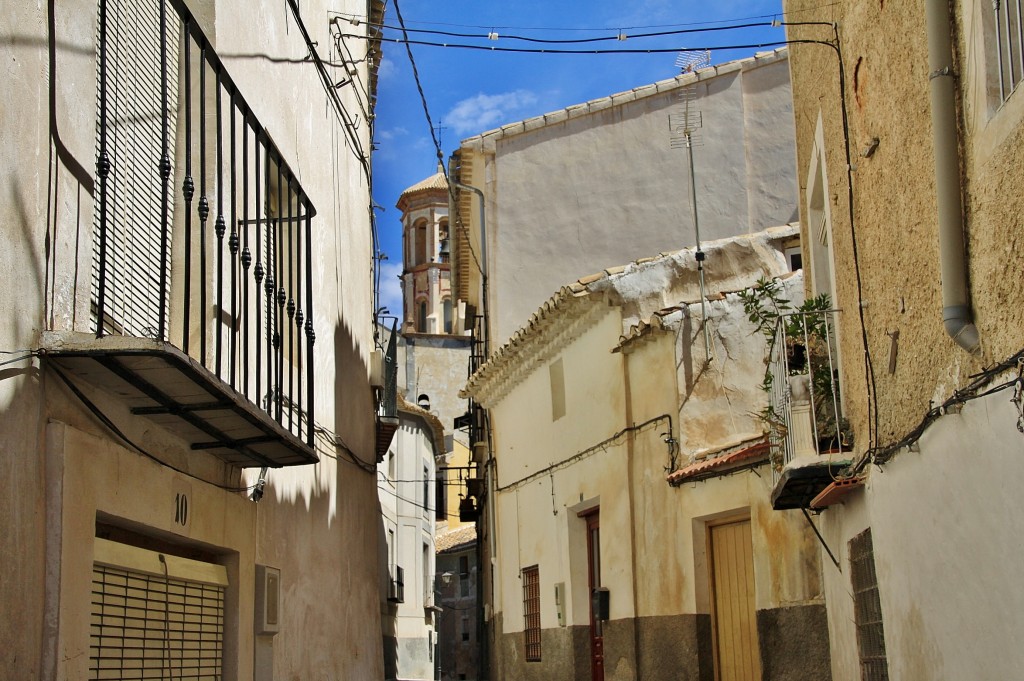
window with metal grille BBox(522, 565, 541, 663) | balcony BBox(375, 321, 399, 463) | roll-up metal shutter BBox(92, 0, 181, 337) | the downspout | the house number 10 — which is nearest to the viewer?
the downspout

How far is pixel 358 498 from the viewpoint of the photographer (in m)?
12.0

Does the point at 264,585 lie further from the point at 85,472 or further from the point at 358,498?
the point at 358,498

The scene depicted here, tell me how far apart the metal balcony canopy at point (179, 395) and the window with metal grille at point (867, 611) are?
11.8ft

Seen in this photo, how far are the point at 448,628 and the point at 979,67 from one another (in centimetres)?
3725

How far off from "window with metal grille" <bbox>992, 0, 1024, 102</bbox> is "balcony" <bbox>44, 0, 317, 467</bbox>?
3293mm

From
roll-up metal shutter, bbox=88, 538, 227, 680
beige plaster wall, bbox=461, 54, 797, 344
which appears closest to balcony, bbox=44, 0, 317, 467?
roll-up metal shutter, bbox=88, 538, 227, 680

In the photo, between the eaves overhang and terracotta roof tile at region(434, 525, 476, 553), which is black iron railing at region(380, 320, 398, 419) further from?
terracotta roof tile at region(434, 525, 476, 553)

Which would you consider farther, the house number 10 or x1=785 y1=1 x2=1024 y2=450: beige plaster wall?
the house number 10

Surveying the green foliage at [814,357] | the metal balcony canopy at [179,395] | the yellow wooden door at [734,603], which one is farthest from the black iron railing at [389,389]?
the metal balcony canopy at [179,395]

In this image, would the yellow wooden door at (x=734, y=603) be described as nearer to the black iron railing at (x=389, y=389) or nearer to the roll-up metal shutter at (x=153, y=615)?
the black iron railing at (x=389, y=389)

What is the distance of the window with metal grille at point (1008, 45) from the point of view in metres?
4.38

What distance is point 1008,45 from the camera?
14.6ft

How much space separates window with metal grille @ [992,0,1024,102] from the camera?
4375mm

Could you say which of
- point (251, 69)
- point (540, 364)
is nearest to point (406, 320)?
point (540, 364)
